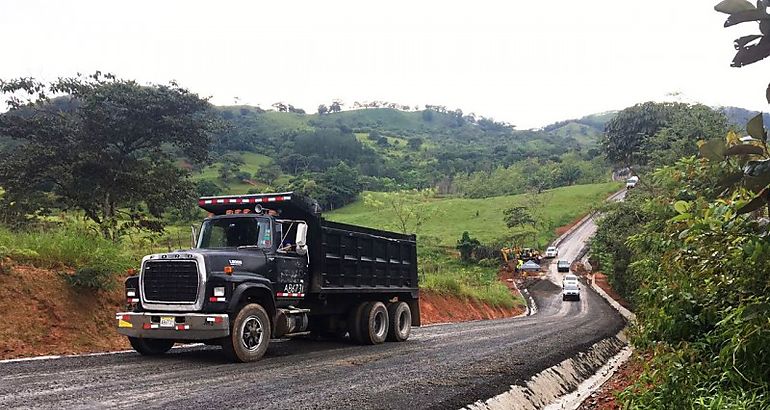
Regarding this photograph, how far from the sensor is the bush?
40.7 feet

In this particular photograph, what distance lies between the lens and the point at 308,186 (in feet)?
272

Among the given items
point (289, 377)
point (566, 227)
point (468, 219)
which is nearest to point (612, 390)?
point (289, 377)

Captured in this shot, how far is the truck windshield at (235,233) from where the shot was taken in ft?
37.0

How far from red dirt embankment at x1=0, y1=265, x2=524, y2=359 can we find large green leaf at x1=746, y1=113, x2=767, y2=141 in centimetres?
1149

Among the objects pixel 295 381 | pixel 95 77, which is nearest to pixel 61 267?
pixel 295 381

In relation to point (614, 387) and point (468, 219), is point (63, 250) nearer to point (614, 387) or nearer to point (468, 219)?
point (614, 387)

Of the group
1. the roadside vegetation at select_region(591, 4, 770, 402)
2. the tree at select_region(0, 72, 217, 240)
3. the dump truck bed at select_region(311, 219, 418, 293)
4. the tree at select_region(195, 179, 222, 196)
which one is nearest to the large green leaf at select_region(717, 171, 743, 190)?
the roadside vegetation at select_region(591, 4, 770, 402)

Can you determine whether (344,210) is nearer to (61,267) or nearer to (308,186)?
(308,186)

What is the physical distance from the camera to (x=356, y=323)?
1369 centimetres

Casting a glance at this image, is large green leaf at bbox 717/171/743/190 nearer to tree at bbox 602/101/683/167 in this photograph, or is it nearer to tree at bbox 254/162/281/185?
tree at bbox 602/101/683/167

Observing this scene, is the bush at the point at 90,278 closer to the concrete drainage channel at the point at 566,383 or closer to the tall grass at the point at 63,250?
the tall grass at the point at 63,250

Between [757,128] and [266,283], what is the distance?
8.63 m

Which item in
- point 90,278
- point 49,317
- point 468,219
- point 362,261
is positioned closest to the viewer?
point 49,317

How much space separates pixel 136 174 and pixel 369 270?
12329 mm
